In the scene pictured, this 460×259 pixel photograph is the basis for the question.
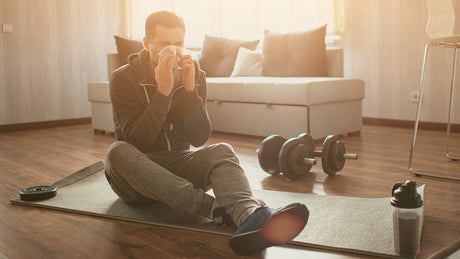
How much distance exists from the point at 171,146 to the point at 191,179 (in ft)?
0.59

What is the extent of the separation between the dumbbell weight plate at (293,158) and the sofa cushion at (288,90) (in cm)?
101

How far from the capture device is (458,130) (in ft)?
12.2

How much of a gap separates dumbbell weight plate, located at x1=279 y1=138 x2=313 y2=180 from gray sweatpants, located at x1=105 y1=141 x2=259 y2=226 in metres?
0.59

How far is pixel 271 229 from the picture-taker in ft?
4.03

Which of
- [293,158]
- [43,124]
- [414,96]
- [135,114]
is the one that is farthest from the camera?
[43,124]

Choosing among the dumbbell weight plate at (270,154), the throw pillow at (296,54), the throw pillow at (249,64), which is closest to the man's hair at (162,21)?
the dumbbell weight plate at (270,154)

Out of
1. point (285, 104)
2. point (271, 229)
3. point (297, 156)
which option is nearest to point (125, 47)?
point (285, 104)

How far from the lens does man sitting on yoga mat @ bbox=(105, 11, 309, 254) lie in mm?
1462

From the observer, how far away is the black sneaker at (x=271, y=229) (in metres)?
1.23

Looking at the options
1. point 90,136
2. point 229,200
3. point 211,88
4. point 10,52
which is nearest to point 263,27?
point 211,88

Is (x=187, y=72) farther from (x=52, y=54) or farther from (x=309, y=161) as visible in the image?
(x=52, y=54)

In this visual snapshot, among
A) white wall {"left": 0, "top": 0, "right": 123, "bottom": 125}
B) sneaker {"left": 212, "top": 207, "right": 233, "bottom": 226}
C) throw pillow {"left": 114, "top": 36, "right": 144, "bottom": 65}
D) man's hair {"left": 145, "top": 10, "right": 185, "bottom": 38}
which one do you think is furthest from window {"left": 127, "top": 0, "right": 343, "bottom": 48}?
sneaker {"left": 212, "top": 207, "right": 233, "bottom": 226}

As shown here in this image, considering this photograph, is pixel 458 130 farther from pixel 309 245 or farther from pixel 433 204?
pixel 309 245

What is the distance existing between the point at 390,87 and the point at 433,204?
2.62m
